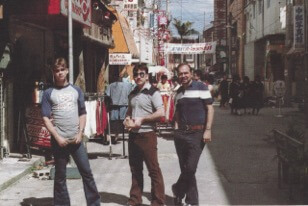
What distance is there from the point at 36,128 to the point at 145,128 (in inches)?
236

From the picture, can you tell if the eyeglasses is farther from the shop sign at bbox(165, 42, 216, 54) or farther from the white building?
the shop sign at bbox(165, 42, 216, 54)

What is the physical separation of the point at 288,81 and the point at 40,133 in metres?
24.6

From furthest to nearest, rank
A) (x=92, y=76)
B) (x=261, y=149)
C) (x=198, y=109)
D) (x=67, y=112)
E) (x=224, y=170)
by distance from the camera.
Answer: (x=92, y=76) < (x=261, y=149) < (x=224, y=170) < (x=198, y=109) < (x=67, y=112)

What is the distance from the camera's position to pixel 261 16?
4503cm

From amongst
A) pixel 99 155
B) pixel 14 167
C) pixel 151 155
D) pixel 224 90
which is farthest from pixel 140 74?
pixel 224 90

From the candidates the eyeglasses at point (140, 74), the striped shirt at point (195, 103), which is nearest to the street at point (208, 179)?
the striped shirt at point (195, 103)

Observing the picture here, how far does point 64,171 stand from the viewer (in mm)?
7277

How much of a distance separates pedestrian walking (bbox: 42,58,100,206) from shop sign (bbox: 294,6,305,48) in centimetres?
2241

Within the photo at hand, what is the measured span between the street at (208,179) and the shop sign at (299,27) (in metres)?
12.5

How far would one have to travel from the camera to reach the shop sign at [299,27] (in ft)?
92.3

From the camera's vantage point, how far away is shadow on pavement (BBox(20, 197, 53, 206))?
834 centimetres

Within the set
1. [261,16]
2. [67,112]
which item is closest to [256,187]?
[67,112]

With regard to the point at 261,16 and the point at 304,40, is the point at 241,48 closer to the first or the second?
the point at 261,16

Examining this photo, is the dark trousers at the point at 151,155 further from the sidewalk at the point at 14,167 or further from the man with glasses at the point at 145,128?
the sidewalk at the point at 14,167
